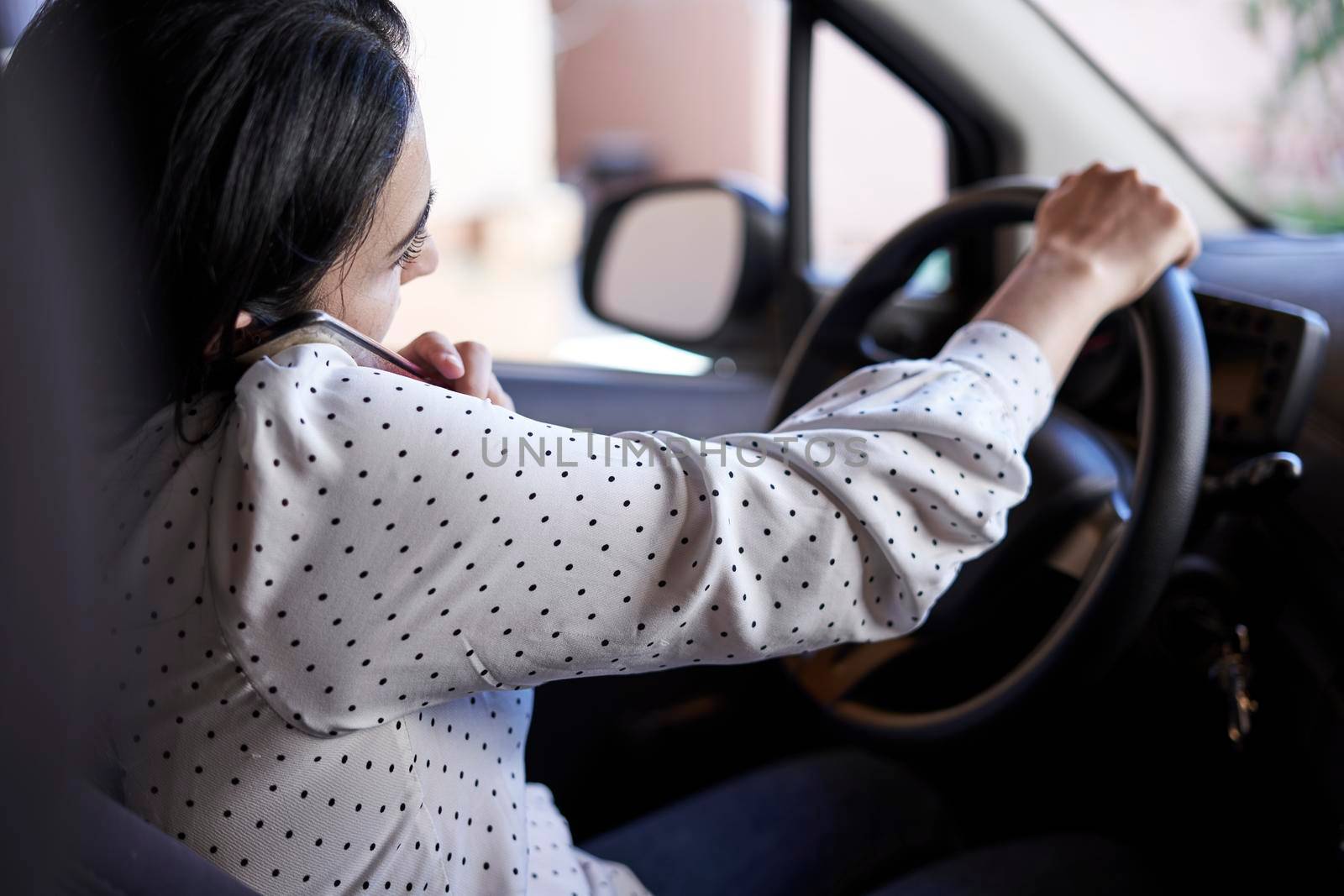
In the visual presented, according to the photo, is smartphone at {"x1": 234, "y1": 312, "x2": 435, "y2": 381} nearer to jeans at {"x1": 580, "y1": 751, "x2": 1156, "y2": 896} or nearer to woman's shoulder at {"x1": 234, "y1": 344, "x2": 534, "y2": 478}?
woman's shoulder at {"x1": 234, "y1": 344, "x2": 534, "y2": 478}

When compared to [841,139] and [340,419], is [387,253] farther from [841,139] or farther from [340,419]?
[841,139]

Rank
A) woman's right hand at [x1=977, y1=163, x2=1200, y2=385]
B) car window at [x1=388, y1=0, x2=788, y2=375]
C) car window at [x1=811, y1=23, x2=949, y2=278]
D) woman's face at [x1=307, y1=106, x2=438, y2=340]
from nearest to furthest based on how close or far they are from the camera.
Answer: woman's face at [x1=307, y1=106, x2=438, y2=340], woman's right hand at [x1=977, y1=163, x2=1200, y2=385], car window at [x1=811, y1=23, x2=949, y2=278], car window at [x1=388, y1=0, x2=788, y2=375]

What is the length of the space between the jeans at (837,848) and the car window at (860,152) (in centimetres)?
61

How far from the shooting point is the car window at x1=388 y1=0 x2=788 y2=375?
463cm

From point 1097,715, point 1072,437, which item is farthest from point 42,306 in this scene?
point 1097,715

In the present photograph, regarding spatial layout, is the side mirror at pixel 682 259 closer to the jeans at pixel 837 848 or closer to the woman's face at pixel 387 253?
the jeans at pixel 837 848

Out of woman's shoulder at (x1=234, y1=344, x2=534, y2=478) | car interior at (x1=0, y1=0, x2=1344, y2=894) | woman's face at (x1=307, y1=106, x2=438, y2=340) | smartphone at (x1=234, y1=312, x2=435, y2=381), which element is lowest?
car interior at (x1=0, y1=0, x2=1344, y2=894)

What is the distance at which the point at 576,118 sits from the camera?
9320mm

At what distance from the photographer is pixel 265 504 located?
59 centimetres

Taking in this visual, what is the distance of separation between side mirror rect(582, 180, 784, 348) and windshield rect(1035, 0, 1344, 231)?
1.94 feet

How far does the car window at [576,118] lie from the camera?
4633 mm

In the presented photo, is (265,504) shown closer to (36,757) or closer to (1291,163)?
(36,757)

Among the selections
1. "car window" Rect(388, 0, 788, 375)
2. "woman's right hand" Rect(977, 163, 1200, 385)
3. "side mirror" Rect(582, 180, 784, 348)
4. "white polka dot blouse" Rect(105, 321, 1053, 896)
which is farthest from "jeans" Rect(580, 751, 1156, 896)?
"car window" Rect(388, 0, 788, 375)

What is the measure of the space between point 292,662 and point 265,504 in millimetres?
95
